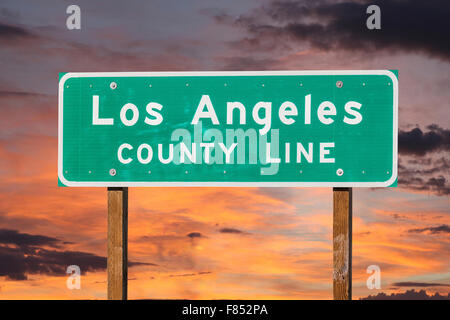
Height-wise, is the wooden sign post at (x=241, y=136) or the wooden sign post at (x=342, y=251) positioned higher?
the wooden sign post at (x=241, y=136)

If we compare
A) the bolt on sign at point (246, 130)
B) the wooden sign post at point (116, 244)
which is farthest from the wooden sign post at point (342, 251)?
the wooden sign post at point (116, 244)

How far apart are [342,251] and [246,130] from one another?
1756mm

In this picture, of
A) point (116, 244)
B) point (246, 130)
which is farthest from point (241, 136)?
point (116, 244)

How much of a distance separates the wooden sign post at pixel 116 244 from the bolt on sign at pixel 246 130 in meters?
0.19

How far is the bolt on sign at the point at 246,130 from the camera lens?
7066 millimetres

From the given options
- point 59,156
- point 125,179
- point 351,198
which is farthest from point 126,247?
point 351,198

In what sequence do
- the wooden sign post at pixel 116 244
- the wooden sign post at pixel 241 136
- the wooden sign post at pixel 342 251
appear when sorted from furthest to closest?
1. the wooden sign post at pixel 116 244
2. the wooden sign post at pixel 241 136
3. the wooden sign post at pixel 342 251

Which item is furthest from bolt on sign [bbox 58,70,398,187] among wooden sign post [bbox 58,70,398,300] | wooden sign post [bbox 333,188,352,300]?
wooden sign post [bbox 333,188,352,300]

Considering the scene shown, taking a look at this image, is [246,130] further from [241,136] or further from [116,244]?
[116,244]

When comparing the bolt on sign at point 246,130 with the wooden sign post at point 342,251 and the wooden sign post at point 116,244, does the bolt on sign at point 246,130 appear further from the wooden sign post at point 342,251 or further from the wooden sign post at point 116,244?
the wooden sign post at point 342,251

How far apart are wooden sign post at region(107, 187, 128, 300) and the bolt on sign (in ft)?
0.63

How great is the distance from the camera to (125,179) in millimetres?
7270

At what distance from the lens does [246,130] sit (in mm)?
7109
